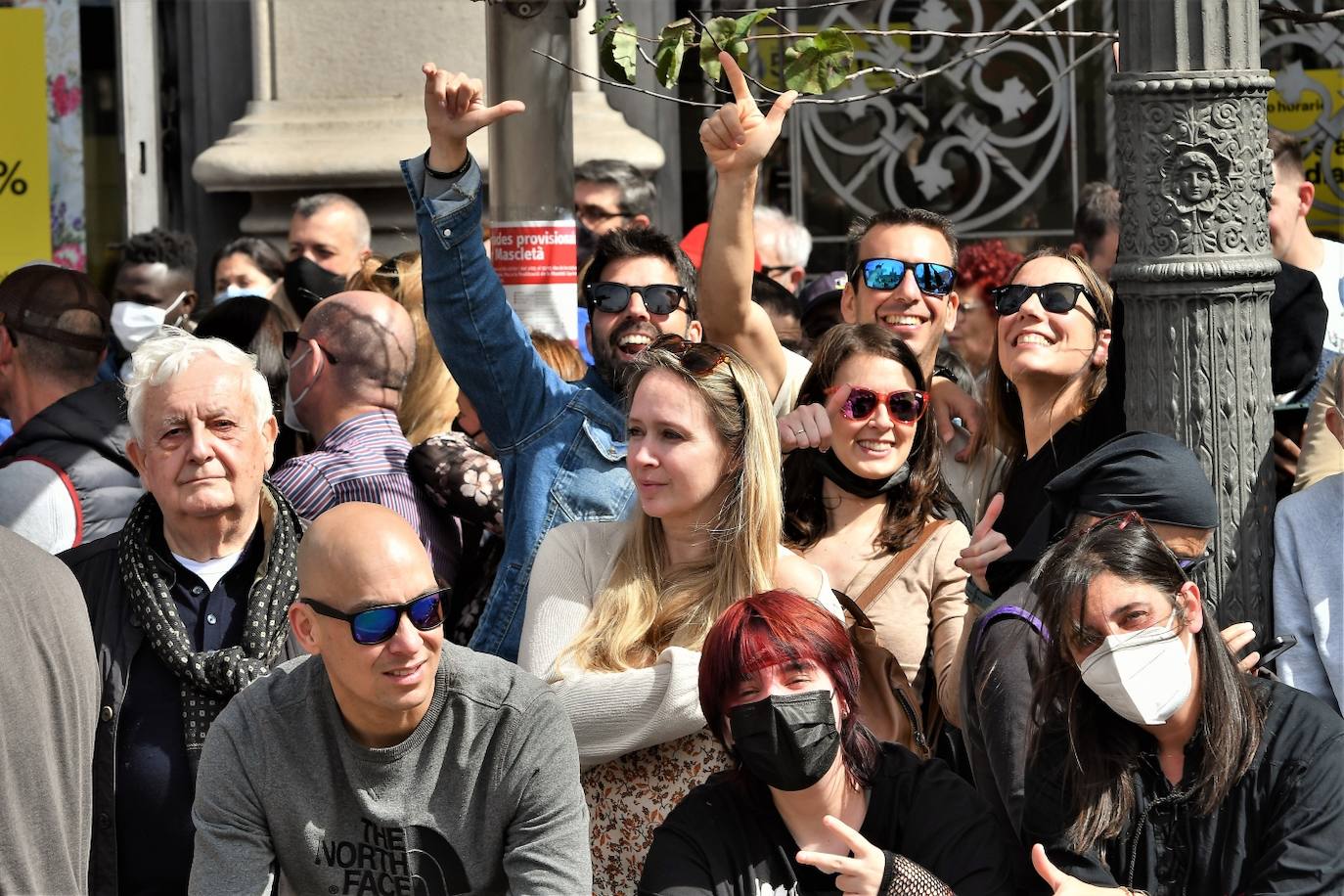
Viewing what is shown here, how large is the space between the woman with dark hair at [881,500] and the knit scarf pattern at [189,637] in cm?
121

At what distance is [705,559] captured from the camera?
3.76 meters

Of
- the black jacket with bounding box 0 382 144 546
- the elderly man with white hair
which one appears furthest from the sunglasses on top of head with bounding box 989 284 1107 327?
the black jacket with bounding box 0 382 144 546

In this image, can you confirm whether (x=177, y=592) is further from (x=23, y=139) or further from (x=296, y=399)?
(x=23, y=139)

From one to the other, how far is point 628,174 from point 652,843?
4.55 meters

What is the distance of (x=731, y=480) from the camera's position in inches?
148

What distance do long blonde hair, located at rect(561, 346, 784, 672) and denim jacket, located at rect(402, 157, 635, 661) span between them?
336 millimetres

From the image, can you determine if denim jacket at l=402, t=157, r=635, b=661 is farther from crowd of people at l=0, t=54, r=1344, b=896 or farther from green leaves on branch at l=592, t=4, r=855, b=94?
green leaves on branch at l=592, t=4, r=855, b=94

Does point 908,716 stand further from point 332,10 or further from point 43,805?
point 332,10

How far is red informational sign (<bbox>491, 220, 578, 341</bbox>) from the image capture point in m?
4.97

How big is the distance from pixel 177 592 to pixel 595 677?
886 mm

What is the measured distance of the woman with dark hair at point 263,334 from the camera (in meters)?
5.42

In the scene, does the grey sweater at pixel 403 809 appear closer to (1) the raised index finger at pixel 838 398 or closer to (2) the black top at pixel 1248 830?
(2) the black top at pixel 1248 830

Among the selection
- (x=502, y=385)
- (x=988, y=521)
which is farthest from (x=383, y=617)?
(x=988, y=521)

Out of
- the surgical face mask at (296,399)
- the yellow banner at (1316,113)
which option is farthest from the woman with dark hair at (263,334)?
the yellow banner at (1316,113)
